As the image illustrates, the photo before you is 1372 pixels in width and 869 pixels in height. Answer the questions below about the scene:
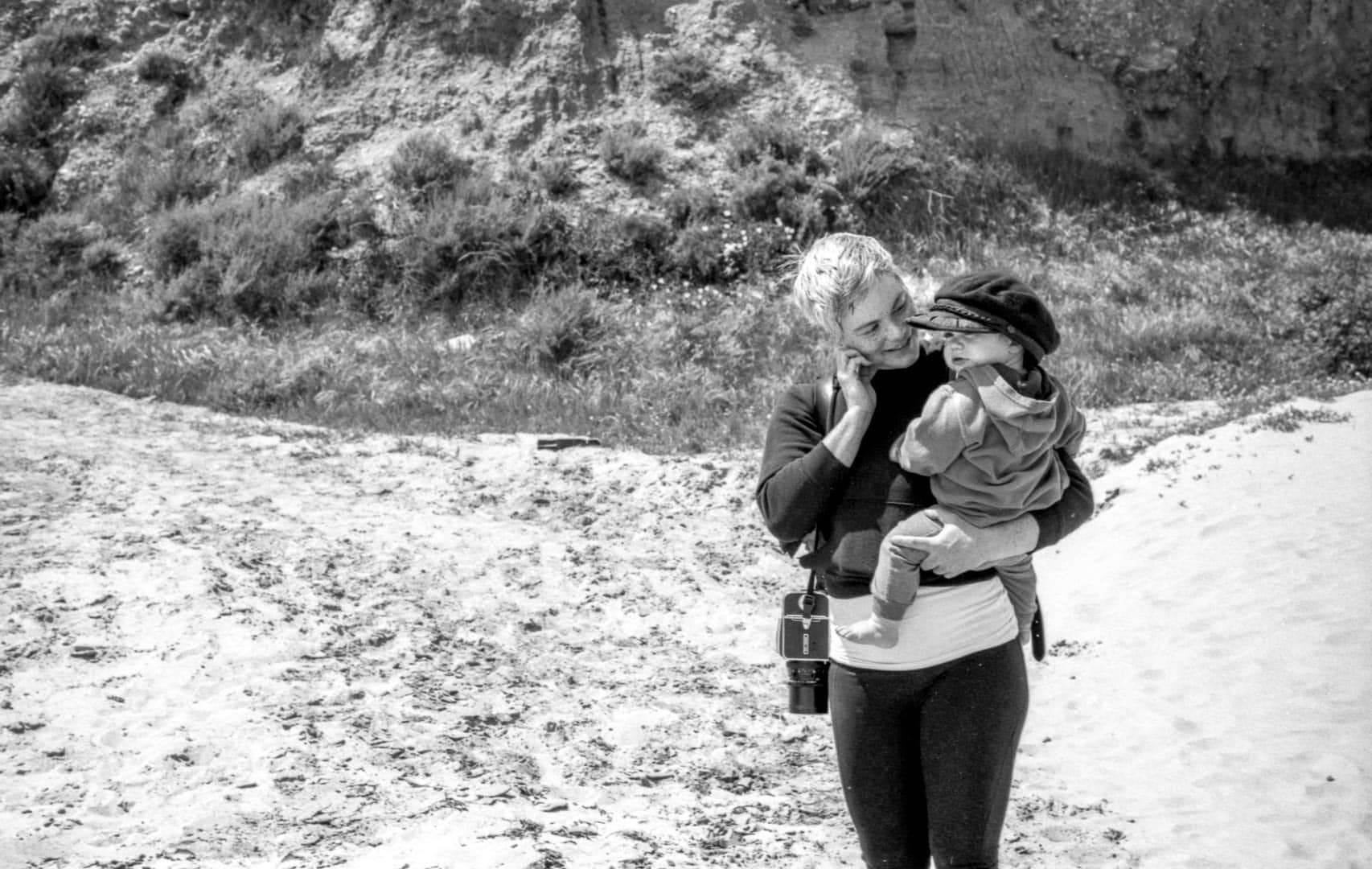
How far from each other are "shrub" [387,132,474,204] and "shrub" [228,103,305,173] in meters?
1.35

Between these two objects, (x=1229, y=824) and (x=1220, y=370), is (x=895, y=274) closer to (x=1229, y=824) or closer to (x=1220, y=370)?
(x=1229, y=824)

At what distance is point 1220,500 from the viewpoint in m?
7.77

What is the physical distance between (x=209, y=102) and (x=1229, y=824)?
13.0m

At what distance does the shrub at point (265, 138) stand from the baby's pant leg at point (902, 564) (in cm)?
1236

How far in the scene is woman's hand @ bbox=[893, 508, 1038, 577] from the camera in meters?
2.71

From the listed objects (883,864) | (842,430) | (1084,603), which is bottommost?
(1084,603)

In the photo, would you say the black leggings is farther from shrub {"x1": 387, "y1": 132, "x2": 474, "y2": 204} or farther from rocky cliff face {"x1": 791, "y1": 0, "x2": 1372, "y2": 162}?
rocky cliff face {"x1": 791, "y1": 0, "x2": 1372, "y2": 162}

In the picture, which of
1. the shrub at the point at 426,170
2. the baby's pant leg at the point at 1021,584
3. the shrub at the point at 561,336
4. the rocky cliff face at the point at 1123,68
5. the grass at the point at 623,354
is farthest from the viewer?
the rocky cliff face at the point at 1123,68

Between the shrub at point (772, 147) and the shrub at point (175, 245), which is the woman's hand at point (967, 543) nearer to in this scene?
the shrub at point (772, 147)

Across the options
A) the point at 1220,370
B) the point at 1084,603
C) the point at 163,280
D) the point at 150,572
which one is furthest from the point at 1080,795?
the point at 163,280

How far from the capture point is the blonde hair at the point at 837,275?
285cm

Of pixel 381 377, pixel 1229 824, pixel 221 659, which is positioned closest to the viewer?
pixel 1229 824

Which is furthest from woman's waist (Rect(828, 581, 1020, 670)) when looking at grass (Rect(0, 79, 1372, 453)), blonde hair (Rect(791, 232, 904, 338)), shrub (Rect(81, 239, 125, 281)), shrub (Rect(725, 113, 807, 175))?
shrub (Rect(81, 239, 125, 281))

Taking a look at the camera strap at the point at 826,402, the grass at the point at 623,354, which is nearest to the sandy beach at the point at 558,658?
the grass at the point at 623,354
